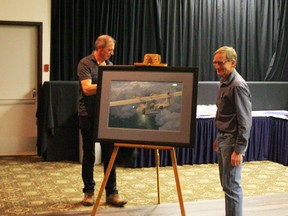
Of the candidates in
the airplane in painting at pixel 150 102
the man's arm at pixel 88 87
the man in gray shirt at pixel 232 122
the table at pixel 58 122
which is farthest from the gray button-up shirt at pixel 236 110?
the table at pixel 58 122

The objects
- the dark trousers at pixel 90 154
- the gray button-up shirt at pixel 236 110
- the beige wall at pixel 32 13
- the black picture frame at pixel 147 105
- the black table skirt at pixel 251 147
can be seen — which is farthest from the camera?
the beige wall at pixel 32 13

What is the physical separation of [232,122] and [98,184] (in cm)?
240

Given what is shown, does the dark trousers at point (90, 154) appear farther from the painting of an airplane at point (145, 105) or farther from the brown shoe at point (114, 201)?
the painting of an airplane at point (145, 105)

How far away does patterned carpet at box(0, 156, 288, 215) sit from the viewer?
438 cm

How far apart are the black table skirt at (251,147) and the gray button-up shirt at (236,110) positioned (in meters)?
2.90

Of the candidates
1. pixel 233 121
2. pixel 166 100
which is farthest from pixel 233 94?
pixel 166 100

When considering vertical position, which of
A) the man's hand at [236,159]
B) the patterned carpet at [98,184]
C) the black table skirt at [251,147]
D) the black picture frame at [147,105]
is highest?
the black picture frame at [147,105]

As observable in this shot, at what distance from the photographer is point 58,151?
6.28 m

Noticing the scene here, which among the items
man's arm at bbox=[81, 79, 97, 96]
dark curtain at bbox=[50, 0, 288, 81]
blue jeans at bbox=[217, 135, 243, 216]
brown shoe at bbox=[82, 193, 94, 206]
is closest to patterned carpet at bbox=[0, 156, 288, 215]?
brown shoe at bbox=[82, 193, 94, 206]

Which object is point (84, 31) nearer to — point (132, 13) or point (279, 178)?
point (132, 13)

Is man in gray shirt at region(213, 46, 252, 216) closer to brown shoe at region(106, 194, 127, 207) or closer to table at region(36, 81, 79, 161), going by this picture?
brown shoe at region(106, 194, 127, 207)

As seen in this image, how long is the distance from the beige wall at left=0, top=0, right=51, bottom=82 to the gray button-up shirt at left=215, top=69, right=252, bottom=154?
3.89m

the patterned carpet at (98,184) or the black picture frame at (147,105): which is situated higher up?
the black picture frame at (147,105)

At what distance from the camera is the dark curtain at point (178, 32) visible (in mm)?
6602
